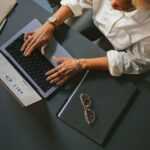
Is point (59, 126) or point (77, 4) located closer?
point (59, 126)

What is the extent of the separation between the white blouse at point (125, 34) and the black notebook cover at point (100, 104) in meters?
0.06

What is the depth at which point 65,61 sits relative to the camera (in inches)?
33.1

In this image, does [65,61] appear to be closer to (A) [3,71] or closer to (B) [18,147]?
(A) [3,71]

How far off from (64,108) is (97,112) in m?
0.14

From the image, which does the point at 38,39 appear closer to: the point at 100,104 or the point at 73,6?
the point at 73,6

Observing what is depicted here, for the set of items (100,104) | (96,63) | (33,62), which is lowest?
(100,104)

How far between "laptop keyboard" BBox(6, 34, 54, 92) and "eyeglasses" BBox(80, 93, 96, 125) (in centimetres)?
A: 16

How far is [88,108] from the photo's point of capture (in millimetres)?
778

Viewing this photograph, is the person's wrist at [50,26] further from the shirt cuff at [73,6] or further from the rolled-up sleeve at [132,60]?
the rolled-up sleeve at [132,60]

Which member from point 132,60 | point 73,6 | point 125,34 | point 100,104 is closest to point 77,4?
point 73,6

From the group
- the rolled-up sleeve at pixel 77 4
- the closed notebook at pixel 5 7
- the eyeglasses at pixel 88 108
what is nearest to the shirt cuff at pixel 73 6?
the rolled-up sleeve at pixel 77 4

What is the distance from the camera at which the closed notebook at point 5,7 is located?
91 centimetres

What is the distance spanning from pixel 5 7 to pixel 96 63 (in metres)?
0.53

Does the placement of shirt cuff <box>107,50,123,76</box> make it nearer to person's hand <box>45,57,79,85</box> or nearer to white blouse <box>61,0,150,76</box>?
white blouse <box>61,0,150,76</box>
